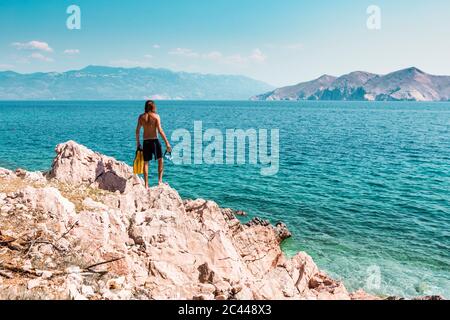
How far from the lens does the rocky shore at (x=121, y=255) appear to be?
7.16 meters

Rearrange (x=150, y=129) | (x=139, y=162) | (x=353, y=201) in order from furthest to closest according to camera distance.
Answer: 1. (x=353, y=201)
2. (x=139, y=162)
3. (x=150, y=129)

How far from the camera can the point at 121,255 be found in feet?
28.1

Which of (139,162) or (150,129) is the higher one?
(150,129)

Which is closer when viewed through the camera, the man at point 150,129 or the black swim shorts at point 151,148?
the man at point 150,129

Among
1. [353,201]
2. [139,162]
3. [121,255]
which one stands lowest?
[353,201]

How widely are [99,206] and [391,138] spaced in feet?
216

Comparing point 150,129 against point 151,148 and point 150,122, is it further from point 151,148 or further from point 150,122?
point 151,148

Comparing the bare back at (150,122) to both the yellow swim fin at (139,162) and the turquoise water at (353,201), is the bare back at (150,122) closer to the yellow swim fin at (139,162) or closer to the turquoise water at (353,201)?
the yellow swim fin at (139,162)

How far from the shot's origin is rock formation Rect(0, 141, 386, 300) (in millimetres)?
7164

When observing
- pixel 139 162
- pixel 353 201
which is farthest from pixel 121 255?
pixel 353 201

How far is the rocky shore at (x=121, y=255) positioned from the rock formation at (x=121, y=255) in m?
0.02

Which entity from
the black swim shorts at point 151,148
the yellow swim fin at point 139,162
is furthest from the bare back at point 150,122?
the yellow swim fin at point 139,162

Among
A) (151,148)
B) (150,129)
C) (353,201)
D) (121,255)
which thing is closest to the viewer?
(121,255)

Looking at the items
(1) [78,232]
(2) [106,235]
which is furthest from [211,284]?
(1) [78,232]
